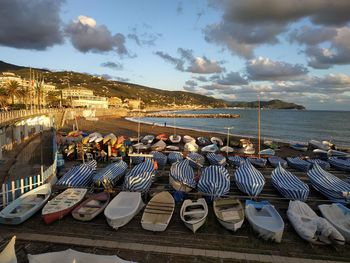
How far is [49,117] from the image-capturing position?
196 feet

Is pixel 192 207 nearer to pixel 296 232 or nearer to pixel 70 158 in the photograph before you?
pixel 296 232

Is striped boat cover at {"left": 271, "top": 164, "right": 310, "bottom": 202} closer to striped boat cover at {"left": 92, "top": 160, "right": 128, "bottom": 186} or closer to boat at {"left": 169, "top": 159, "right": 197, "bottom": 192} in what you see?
boat at {"left": 169, "top": 159, "right": 197, "bottom": 192}

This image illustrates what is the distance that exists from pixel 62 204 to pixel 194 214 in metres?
7.08

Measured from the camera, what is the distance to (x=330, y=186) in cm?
1692

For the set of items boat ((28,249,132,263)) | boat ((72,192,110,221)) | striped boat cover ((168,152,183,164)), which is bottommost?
boat ((72,192,110,221))

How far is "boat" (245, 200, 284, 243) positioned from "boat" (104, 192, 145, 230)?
5.71 m

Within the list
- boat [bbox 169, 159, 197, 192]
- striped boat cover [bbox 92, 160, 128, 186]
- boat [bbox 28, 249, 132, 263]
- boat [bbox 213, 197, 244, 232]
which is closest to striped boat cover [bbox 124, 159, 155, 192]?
striped boat cover [bbox 92, 160, 128, 186]

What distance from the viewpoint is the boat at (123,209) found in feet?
40.9

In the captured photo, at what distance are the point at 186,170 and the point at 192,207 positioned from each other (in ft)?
16.1

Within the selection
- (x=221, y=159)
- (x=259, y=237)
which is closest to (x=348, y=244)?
(x=259, y=237)

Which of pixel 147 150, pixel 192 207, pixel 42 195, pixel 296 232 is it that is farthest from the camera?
pixel 147 150

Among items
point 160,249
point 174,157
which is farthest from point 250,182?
point 174,157

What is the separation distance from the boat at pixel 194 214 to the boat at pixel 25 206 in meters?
7.71

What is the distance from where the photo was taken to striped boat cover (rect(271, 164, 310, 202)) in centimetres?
1573
